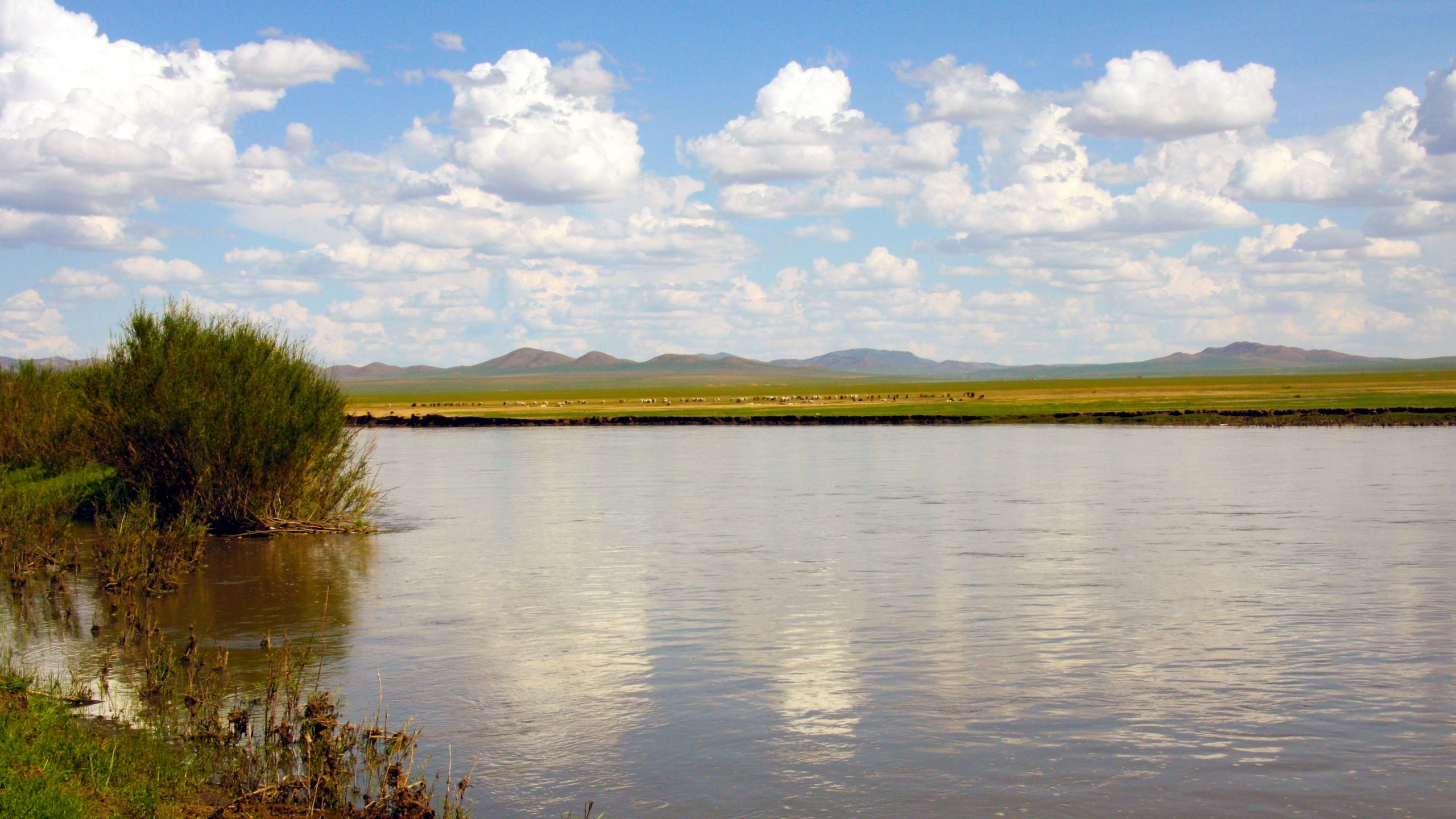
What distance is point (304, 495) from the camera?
85.5 ft

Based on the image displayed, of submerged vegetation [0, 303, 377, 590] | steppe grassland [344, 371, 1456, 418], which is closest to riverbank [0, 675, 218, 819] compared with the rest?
submerged vegetation [0, 303, 377, 590]

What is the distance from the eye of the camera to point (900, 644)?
14.4m

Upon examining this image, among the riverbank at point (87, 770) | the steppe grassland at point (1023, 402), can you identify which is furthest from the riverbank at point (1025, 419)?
the riverbank at point (87, 770)

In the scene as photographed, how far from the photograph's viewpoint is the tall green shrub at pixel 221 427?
79.2 ft

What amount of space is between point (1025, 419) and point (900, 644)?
66632mm

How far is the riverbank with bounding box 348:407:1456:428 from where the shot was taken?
225ft

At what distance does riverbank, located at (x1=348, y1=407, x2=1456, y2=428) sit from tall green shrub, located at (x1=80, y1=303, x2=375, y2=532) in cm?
3555

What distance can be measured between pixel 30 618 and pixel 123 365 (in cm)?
1031

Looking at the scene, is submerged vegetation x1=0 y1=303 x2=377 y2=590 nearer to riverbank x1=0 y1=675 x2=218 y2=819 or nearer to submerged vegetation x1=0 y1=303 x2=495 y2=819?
submerged vegetation x1=0 y1=303 x2=495 y2=819

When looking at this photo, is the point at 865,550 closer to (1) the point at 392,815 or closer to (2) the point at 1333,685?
(2) the point at 1333,685

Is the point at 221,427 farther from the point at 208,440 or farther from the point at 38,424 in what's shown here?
the point at 38,424

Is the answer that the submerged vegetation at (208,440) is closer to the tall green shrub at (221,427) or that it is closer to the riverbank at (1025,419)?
the tall green shrub at (221,427)

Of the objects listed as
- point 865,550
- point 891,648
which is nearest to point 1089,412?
point 865,550

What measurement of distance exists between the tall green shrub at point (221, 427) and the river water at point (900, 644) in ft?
4.66
